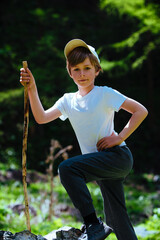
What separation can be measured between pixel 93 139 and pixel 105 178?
30 centimetres

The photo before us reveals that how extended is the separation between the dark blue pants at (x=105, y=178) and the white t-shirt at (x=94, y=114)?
164 mm

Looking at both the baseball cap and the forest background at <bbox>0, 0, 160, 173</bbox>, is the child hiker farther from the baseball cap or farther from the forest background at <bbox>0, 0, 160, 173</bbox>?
the forest background at <bbox>0, 0, 160, 173</bbox>

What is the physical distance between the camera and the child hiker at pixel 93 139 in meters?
2.00

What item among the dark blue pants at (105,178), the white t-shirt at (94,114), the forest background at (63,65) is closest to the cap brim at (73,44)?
the white t-shirt at (94,114)

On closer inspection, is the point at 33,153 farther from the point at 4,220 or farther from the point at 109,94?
the point at 109,94

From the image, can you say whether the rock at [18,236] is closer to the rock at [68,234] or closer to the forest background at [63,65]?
the rock at [68,234]

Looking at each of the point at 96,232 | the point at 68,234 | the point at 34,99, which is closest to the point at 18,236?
the point at 68,234

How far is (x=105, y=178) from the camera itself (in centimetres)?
217

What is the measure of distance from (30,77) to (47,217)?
2.88 meters

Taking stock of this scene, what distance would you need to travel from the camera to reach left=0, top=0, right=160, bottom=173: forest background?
7797 millimetres

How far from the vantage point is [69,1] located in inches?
501

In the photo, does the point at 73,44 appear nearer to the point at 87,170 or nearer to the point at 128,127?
the point at 128,127

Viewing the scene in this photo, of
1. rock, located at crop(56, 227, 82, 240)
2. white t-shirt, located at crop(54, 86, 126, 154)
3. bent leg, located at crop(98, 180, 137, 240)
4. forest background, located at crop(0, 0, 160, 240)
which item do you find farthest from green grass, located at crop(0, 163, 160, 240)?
white t-shirt, located at crop(54, 86, 126, 154)

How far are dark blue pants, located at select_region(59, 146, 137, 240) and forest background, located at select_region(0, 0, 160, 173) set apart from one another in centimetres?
511
